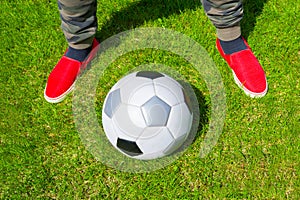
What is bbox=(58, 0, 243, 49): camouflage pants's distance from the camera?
8.49 ft

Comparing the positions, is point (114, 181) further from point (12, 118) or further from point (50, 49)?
point (50, 49)

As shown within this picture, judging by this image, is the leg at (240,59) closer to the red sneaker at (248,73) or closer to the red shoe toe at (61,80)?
the red sneaker at (248,73)

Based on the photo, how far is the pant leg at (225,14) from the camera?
2660mm

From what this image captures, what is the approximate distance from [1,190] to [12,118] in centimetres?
54

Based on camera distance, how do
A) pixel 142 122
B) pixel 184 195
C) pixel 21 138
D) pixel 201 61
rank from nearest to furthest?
pixel 142 122 → pixel 184 195 → pixel 21 138 → pixel 201 61

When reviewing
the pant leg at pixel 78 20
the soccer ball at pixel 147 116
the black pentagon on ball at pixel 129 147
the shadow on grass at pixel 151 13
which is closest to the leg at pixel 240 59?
the shadow on grass at pixel 151 13

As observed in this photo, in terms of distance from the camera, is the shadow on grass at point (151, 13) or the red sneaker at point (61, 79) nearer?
the red sneaker at point (61, 79)

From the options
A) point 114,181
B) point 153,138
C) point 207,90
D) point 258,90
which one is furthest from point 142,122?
point 258,90

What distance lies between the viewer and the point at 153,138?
245 centimetres

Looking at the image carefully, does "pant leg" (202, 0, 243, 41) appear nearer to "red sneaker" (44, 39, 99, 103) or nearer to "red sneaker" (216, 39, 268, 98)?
"red sneaker" (216, 39, 268, 98)

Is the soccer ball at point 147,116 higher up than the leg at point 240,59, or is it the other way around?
the soccer ball at point 147,116

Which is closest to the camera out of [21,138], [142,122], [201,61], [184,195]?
[142,122]

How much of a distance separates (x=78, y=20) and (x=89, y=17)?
3.2 inches

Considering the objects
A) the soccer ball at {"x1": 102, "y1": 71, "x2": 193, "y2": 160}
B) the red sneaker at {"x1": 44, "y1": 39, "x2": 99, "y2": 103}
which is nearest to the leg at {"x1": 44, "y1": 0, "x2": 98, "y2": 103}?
the red sneaker at {"x1": 44, "y1": 39, "x2": 99, "y2": 103}
